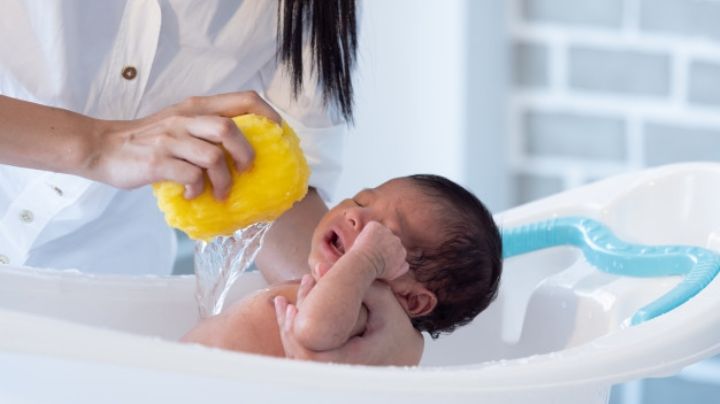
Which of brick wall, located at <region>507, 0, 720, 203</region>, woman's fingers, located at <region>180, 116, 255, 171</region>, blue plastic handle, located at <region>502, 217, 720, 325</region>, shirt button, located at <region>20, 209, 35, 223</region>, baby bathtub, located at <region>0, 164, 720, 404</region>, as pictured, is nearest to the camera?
baby bathtub, located at <region>0, 164, 720, 404</region>

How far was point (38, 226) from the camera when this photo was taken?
3.73 ft

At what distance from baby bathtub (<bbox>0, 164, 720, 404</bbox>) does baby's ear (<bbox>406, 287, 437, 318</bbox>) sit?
109 mm

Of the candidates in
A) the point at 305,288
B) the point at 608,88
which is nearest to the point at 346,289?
the point at 305,288

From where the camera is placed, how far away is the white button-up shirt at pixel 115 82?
103 centimetres

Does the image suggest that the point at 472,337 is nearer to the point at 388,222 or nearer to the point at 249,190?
the point at 388,222

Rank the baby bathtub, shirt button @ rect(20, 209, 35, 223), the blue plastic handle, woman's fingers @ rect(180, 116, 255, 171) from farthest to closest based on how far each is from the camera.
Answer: shirt button @ rect(20, 209, 35, 223), the blue plastic handle, woman's fingers @ rect(180, 116, 255, 171), the baby bathtub

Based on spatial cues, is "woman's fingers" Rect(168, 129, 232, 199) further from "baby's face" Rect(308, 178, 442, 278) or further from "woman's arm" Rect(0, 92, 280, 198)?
"baby's face" Rect(308, 178, 442, 278)

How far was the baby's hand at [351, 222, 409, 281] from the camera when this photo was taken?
3.07 ft

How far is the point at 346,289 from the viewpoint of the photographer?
0.90 metres

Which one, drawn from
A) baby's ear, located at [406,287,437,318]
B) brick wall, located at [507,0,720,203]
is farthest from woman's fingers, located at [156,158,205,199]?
brick wall, located at [507,0,720,203]

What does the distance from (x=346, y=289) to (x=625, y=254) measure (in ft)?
1.04

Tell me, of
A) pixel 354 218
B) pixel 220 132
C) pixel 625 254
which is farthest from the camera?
pixel 625 254

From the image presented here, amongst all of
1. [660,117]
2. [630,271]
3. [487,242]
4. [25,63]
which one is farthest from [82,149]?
[660,117]

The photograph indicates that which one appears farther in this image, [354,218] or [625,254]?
[625,254]
